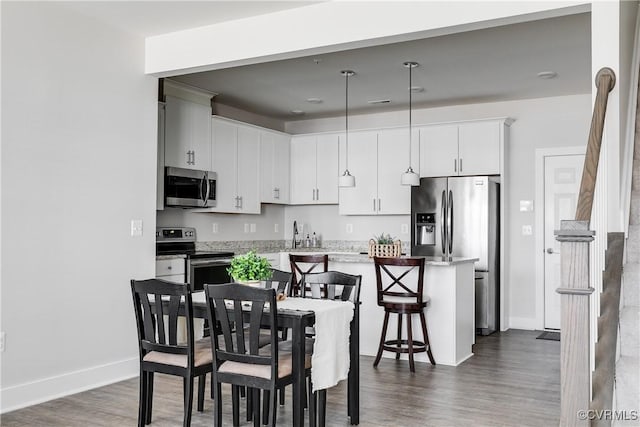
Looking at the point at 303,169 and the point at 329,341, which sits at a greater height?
the point at 303,169

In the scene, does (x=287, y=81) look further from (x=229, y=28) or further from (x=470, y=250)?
(x=470, y=250)

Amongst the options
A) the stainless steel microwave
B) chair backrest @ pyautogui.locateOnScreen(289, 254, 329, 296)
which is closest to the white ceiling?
the stainless steel microwave

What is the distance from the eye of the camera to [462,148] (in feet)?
23.4

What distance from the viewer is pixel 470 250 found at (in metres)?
6.89

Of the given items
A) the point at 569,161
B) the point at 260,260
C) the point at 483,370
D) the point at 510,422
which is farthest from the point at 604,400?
the point at 569,161

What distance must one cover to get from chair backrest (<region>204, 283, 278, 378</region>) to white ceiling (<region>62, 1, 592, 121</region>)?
7.11 ft

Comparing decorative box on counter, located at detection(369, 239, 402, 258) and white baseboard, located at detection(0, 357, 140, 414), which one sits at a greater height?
decorative box on counter, located at detection(369, 239, 402, 258)

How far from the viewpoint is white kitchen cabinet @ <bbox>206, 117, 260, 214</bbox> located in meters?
6.88

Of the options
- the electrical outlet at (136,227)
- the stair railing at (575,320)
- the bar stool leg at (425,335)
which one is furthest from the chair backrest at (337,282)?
the stair railing at (575,320)

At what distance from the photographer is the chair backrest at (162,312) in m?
3.31

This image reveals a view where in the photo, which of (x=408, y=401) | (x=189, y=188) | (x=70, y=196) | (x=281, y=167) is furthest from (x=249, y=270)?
(x=281, y=167)

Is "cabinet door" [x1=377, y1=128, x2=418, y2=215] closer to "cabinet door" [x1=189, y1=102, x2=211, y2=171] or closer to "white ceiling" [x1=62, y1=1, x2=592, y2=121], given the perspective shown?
"white ceiling" [x1=62, y1=1, x2=592, y2=121]

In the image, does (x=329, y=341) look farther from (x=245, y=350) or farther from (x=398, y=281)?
(x=398, y=281)

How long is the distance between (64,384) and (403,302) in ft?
8.72
